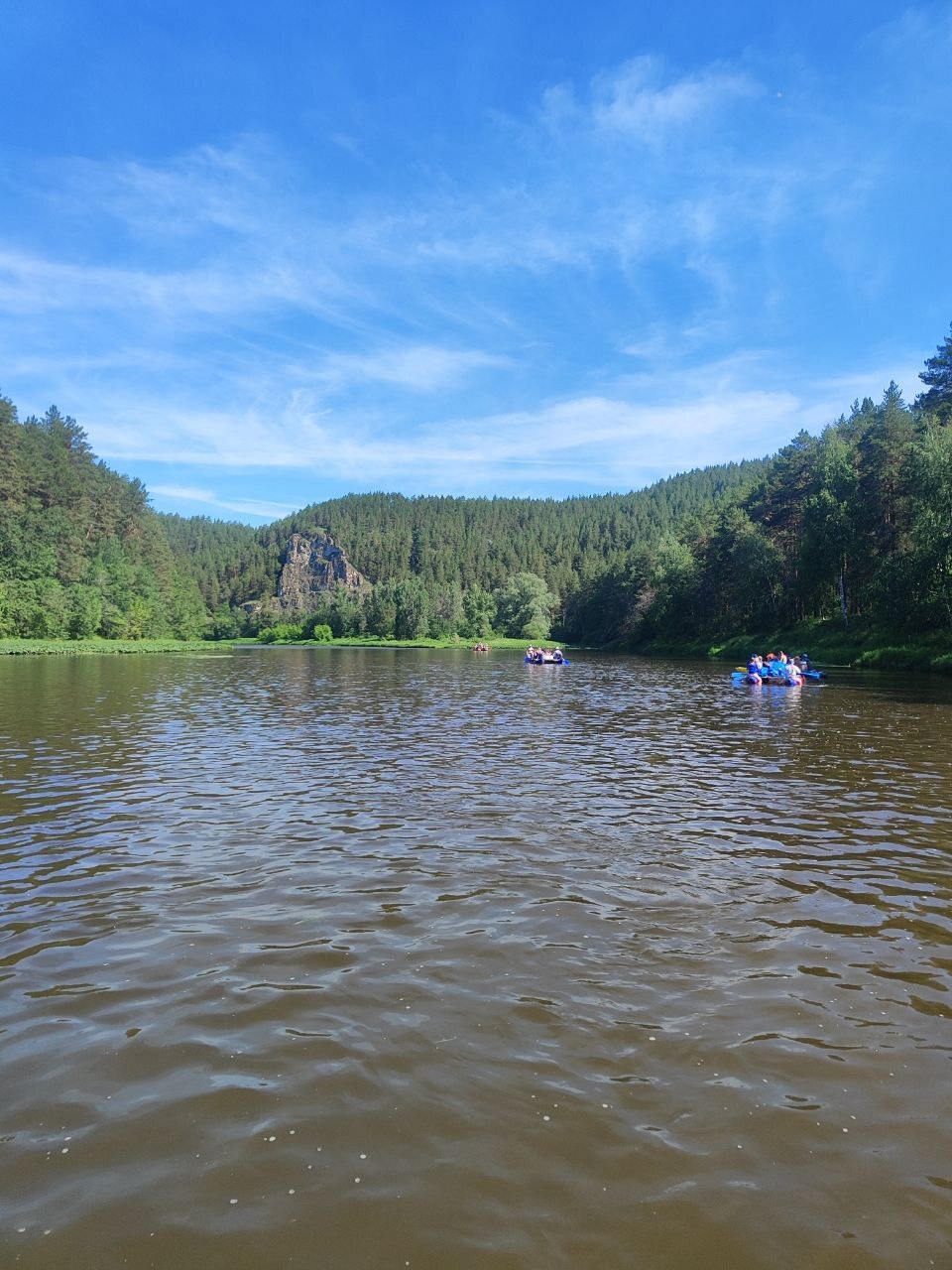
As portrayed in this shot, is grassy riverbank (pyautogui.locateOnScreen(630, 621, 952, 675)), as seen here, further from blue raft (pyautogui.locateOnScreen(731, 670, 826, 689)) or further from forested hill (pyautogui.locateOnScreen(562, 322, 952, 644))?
blue raft (pyautogui.locateOnScreen(731, 670, 826, 689))

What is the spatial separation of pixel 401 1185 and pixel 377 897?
5072 millimetres

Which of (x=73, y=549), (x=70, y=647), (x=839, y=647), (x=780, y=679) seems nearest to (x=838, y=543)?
(x=839, y=647)

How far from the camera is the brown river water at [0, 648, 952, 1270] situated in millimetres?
4438

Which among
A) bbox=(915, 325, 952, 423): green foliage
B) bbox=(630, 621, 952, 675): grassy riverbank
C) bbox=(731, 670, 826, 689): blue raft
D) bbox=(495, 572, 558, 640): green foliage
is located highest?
bbox=(915, 325, 952, 423): green foliage

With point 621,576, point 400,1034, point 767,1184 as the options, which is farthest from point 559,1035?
point 621,576

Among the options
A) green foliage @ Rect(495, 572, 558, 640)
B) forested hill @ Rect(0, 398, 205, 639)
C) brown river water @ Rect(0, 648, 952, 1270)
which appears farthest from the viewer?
green foliage @ Rect(495, 572, 558, 640)

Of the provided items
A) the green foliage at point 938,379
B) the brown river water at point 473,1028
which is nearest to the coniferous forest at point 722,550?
the green foliage at point 938,379

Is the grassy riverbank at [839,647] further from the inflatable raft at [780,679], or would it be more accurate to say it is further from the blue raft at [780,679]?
the inflatable raft at [780,679]

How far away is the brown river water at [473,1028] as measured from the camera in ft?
14.6

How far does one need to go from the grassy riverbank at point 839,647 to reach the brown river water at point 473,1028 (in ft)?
139

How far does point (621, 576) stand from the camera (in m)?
144

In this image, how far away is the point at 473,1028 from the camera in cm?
660

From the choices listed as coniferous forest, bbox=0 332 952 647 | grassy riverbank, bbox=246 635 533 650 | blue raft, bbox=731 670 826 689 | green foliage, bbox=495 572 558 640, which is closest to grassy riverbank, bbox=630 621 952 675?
coniferous forest, bbox=0 332 952 647

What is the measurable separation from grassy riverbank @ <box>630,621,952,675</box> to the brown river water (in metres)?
42.3
